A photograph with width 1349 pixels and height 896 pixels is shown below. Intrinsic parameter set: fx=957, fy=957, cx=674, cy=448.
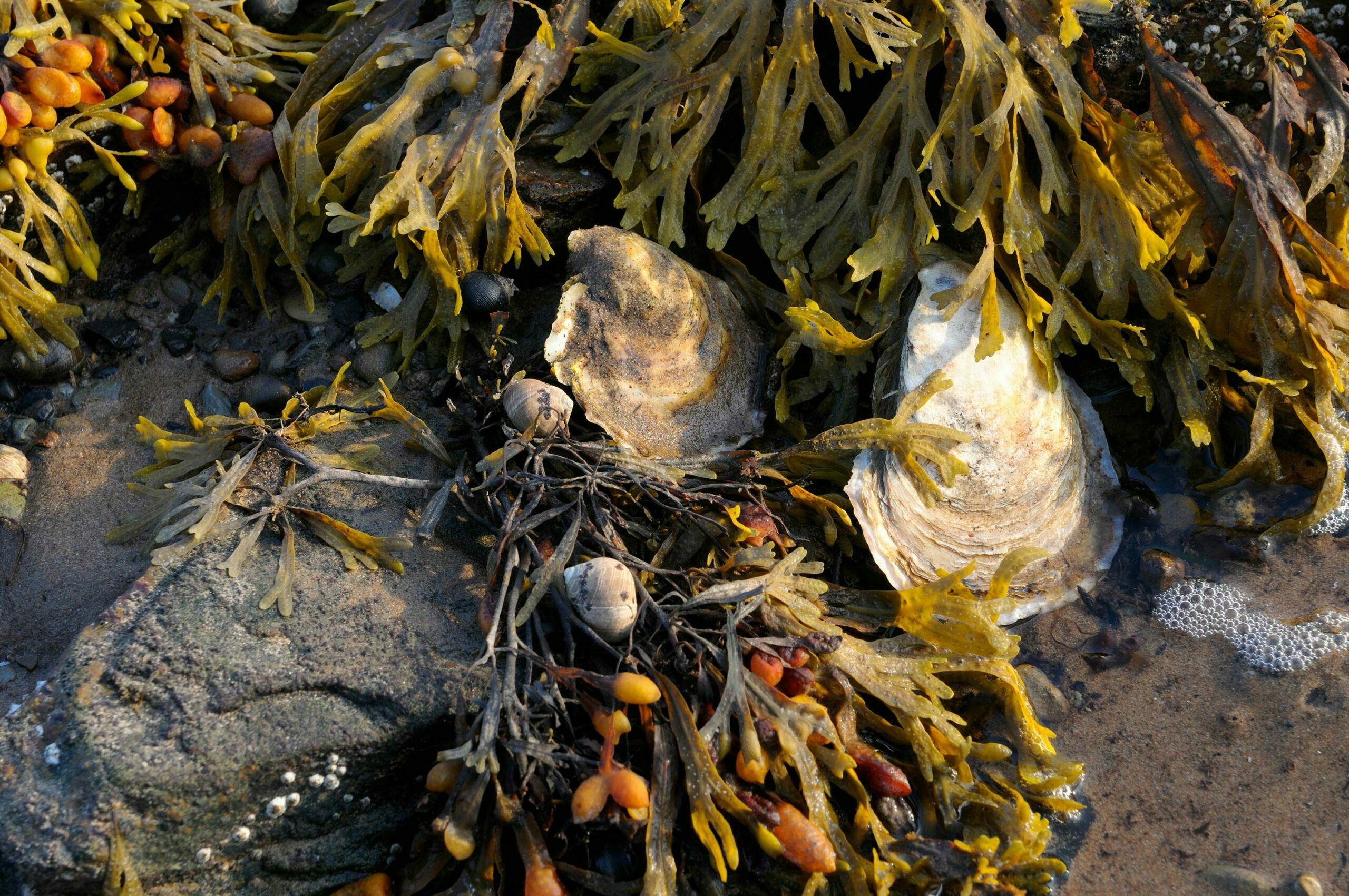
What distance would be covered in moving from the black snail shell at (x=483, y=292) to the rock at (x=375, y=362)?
28 cm

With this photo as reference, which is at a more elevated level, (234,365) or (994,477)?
(994,477)

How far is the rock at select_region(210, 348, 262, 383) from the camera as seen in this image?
284 centimetres

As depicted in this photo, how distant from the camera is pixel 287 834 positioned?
2.00 metres

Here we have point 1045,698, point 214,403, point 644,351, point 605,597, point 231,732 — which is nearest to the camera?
point 231,732

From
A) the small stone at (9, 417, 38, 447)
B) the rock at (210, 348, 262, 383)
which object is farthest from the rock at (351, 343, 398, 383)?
the small stone at (9, 417, 38, 447)

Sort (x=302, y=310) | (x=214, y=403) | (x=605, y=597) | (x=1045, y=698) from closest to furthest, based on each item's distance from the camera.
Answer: (x=605, y=597)
(x=1045, y=698)
(x=214, y=403)
(x=302, y=310)

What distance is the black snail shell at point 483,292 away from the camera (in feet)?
9.00

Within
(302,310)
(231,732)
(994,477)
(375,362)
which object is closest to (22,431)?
(302,310)

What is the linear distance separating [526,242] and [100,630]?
58.4 inches

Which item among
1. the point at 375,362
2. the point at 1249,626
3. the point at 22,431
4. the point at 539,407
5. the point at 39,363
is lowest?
the point at 22,431

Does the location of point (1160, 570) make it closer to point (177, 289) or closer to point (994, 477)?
point (994, 477)

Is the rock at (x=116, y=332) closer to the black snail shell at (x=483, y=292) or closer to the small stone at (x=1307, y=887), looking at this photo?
the black snail shell at (x=483, y=292)

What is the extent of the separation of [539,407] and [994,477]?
4.13 feet

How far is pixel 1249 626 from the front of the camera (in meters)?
2.50
